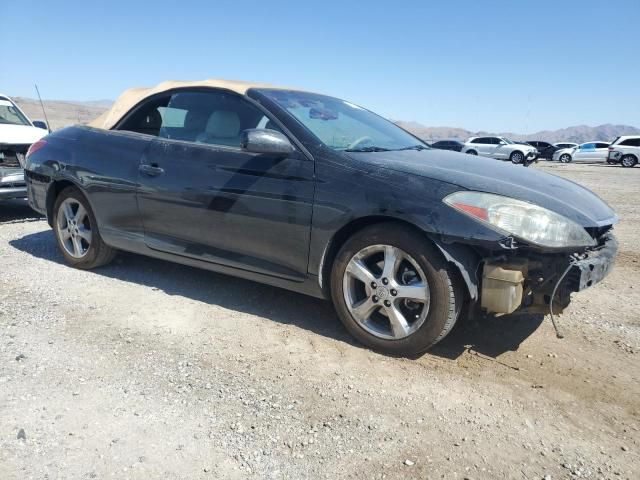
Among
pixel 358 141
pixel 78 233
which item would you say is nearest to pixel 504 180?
pixel 358 141

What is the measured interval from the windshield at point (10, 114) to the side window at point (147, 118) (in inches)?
197

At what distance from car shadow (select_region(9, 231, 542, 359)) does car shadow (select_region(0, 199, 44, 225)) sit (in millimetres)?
2028

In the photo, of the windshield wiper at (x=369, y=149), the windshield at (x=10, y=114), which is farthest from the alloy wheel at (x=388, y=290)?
the windshield at (x=10, y=114)

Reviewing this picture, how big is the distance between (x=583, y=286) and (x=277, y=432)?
6.02 ft

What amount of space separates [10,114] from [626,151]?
30122 mm

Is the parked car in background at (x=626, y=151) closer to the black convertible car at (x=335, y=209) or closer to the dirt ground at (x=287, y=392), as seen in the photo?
the dirt ground at (x=287, y=392)

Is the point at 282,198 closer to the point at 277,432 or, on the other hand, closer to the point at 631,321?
the point at 277,432

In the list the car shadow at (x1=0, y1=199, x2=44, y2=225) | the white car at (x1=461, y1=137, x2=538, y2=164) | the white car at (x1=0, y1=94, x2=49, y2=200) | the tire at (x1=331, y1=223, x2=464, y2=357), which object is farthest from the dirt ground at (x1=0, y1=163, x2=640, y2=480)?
the white car at (x1=461, y1=137, x2=538, y2=164)

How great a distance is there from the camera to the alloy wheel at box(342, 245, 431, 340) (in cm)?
317

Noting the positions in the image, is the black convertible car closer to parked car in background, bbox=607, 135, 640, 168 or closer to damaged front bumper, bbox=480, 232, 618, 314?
damaged front bumper, bbox=480, 232, 618, 314

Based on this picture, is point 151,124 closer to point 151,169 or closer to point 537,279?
point 151,169

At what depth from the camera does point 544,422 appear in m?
2.65

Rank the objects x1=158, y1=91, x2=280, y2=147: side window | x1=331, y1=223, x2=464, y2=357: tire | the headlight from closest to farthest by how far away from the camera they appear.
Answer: the headlight
x1=331, y1=223, x2=464, y2=357: tire
x1=158, y1=91, x2=280, y2=147: side window

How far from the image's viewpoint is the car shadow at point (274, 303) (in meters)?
3.58
